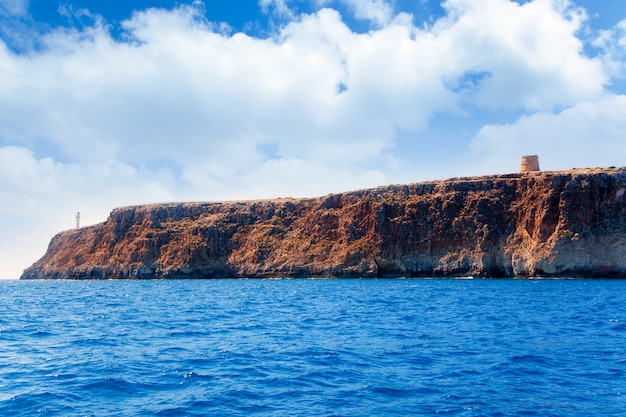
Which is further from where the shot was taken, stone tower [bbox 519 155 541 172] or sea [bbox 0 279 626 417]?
stone tower [bbox 519 155 541 172]

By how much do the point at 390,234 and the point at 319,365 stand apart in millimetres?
78644

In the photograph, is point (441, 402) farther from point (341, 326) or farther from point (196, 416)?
point (341, 326)

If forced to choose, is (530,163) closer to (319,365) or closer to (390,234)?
(390,234)

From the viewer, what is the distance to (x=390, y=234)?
93750 millimetres

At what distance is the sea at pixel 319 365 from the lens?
1222 centimetres

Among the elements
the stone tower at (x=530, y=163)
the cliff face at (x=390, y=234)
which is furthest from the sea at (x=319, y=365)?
the stone tower at (x=530, y=163)

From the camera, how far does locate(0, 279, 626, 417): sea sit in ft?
40.1

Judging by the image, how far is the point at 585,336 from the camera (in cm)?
2100

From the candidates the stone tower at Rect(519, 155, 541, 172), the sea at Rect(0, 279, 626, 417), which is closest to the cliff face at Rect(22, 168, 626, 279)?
the stone tower at Rect(519, 155, 541, 172)

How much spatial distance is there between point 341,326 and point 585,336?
32.8 feet

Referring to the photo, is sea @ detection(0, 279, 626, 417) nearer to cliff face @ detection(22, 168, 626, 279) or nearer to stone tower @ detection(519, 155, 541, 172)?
cliff face @ detection(22, 168, 626, 279)

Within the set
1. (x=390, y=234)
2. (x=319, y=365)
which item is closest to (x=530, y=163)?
(x=390, y=234)

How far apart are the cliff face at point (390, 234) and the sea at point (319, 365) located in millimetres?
55074

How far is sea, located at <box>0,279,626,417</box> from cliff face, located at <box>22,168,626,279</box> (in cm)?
5507
